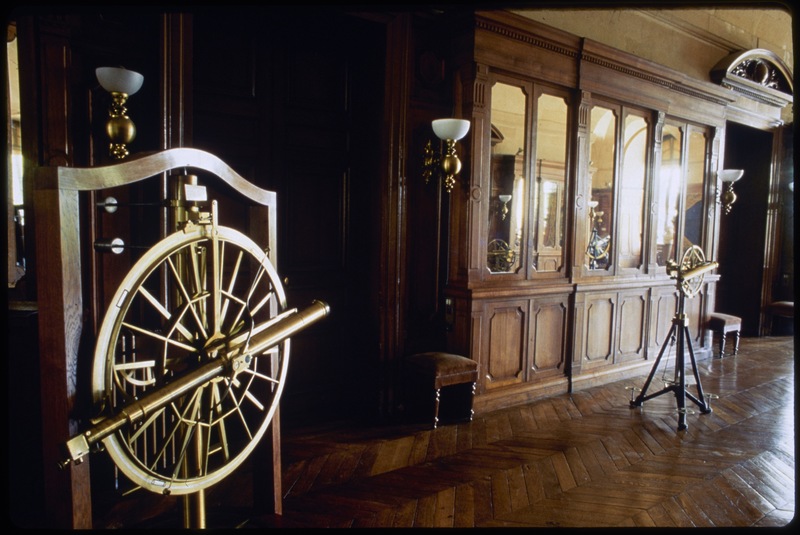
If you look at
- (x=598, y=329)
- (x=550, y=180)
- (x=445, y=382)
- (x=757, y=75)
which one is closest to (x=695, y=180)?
(x=757, y=75)

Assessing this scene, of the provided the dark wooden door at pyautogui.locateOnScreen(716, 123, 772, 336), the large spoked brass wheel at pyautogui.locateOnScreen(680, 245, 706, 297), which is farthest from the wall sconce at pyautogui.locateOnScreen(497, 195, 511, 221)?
the dark wooden door at pyautogui.locateOnScreen(716, 123, 772, 336)

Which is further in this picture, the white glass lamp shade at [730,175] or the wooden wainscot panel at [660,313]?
the white glass lamp shade at [730,175]

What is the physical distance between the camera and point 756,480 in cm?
273

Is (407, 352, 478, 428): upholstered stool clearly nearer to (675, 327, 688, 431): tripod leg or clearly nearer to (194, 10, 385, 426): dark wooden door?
(194, 10, 385, 426): dark wooden door

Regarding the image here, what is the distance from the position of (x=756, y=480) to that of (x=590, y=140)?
272cm

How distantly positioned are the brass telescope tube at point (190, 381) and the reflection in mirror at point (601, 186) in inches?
135

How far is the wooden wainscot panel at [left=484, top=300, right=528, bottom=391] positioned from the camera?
→ 12.6 ft

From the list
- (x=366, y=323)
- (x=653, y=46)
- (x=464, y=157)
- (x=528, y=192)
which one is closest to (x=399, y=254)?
(x=366, y=323)

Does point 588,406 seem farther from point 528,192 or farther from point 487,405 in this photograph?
point 528,192

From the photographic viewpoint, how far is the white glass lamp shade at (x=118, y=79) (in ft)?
7.59

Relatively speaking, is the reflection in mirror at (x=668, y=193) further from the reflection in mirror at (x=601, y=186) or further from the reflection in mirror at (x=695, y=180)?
the reflection in mirror at (x=601, y=186)

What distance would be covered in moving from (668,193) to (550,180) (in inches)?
68.6

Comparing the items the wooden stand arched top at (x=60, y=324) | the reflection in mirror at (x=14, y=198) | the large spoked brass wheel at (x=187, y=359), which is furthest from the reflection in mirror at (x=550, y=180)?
the wooden stand arched top at (x=60, y=324)

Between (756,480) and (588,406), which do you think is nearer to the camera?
(756,480)
